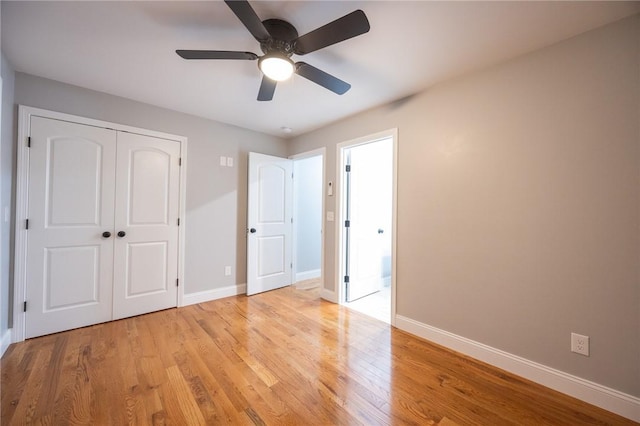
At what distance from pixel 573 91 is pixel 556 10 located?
53 cm

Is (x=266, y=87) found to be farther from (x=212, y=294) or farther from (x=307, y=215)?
(x=307, y=215)

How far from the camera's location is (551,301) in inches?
70.1

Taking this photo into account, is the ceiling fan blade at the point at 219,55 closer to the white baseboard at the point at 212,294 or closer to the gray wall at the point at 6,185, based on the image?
the gray wall at the point at 6,185

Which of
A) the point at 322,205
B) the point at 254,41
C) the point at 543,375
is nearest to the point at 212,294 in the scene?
the point at 322,205

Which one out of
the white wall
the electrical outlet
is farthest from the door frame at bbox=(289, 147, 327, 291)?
the electrical outlet

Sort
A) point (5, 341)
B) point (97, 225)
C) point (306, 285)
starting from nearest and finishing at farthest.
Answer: point (5, 341), point (97, 225), point (306, 285)

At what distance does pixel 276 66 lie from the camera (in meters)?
1.69

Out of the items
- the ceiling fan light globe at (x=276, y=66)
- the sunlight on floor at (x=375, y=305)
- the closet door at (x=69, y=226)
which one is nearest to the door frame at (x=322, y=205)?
the sunlight on floor at (x=375, y=305)

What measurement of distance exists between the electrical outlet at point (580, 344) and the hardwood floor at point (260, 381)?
0.31 m

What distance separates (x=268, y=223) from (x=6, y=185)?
2.53 metres

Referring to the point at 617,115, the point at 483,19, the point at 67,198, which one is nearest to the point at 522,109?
the point at 617,115

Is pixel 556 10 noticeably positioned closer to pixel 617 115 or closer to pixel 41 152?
pixel 617 115

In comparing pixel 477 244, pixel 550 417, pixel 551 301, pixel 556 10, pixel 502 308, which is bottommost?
pixel 550 417

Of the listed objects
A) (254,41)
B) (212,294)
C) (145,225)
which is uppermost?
(254,41)
